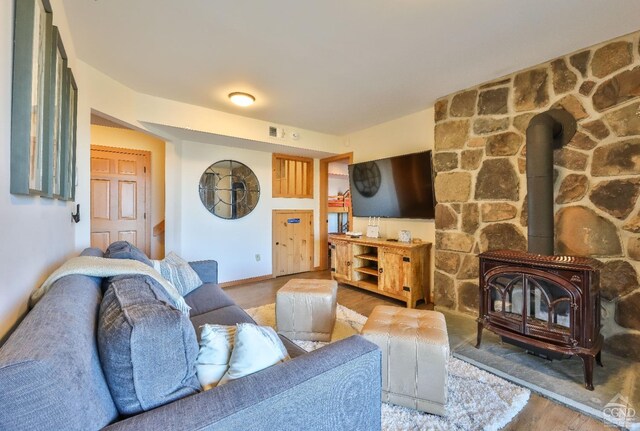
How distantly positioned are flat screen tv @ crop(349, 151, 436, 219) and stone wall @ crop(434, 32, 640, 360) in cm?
21

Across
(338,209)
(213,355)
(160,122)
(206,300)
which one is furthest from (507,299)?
(338,209)

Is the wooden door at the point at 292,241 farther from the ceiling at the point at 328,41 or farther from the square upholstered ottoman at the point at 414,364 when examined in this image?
the square upholstered ottoman at the point at 414,364

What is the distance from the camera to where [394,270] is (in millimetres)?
3295

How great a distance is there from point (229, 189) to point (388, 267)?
258 centimetres

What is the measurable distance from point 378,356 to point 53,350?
92 centimetres

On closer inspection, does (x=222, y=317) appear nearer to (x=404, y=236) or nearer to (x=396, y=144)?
(x=404, y=236)

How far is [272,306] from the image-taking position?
3180mm

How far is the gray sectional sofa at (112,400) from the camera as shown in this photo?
Result: 0.52m

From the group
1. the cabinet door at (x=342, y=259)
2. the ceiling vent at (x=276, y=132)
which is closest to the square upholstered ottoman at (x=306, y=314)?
the cabinet door at (x=342, y=259)

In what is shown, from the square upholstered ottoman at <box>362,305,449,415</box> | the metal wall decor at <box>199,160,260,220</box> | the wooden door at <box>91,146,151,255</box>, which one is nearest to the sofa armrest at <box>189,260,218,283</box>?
the metal wall decor at <box>199,160,260,220</box>

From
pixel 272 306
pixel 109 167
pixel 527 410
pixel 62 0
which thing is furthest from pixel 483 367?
pixel 109 167

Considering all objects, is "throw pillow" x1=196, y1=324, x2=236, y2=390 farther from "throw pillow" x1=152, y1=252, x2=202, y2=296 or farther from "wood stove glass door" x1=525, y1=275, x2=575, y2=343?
"wood stove glass door" x1=525, y1=275, x2=575, y2=343

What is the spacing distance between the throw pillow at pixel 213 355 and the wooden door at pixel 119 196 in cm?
397

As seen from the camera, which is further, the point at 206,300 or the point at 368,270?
the point at 368,270
